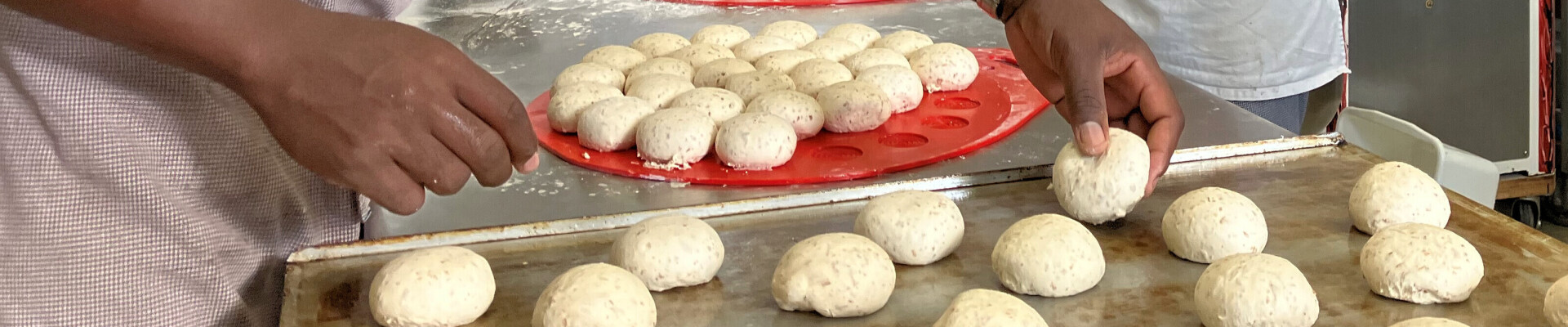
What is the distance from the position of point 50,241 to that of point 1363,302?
1.41m

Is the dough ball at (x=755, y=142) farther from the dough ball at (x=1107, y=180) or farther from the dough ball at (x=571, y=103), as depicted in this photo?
the dough ball at (x=1107, y=180)

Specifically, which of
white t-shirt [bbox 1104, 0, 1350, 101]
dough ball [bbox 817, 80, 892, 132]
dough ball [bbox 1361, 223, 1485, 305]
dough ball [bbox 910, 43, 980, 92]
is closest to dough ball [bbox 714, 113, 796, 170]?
dough ball [bbox 817, 80, 892, 132]

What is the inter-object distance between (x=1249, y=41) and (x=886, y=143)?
1.05 meters

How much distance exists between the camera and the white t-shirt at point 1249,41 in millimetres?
2457

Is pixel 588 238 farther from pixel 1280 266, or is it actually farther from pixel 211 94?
pixel 1280 266

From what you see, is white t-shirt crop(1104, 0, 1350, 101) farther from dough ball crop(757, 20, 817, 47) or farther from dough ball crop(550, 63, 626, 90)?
dough ball crop(550, 63, 626, 90)

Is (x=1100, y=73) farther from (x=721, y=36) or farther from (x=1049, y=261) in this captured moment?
(x=721, y=36)

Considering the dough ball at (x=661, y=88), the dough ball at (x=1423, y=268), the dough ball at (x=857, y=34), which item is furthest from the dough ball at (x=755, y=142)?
the dough ball at (x=1423, y=268)

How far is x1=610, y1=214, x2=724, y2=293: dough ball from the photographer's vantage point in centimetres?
121

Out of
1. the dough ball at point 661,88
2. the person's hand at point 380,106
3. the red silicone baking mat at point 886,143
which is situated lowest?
the red silicone baking mat at point 886,143

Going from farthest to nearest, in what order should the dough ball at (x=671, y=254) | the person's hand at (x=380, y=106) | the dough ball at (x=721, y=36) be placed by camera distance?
the dough ball at (x=721, y=36) → the dough ball at (x=671, y=254) → the person's hand at (x=380, y=106)

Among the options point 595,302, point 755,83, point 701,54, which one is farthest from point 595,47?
point 595,302

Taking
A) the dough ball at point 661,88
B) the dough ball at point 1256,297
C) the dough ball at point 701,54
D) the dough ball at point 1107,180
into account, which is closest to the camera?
the dough ball at point 1256,297

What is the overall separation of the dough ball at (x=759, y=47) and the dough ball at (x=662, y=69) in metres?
0.15
